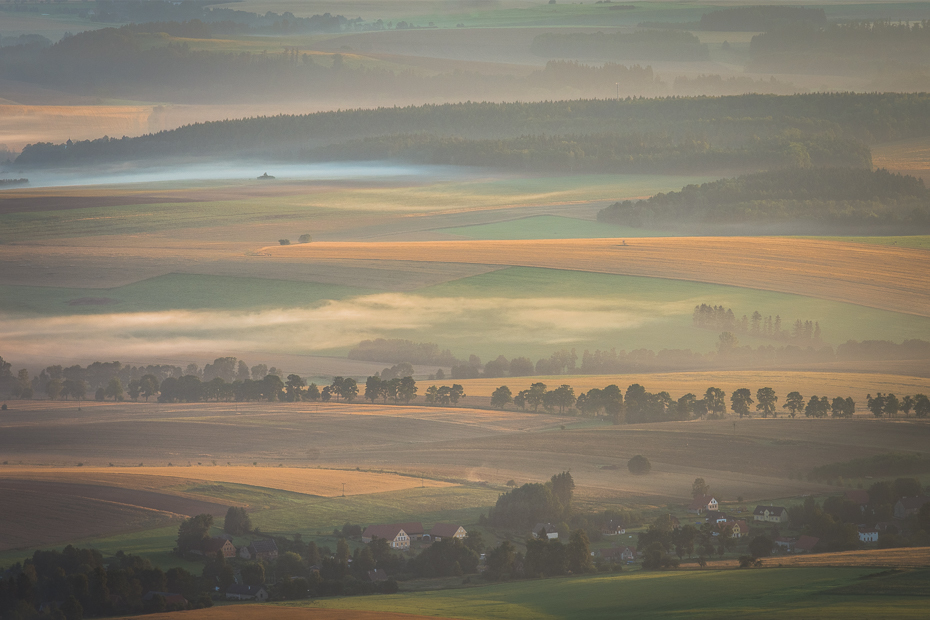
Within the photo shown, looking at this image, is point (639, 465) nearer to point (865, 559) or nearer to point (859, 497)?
point (859, 497)

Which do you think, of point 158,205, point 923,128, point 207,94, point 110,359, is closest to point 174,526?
point 110,359

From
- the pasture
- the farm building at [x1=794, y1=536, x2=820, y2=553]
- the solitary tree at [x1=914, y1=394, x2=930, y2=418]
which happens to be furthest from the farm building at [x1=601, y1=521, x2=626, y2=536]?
the solitary tree at [x1=914, y1=394, x2=930, y2=418]

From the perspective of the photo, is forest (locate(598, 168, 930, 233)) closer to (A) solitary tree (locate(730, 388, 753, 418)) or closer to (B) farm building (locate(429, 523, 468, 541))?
(A) solitary tree (locate(730, 388, 753, 418))

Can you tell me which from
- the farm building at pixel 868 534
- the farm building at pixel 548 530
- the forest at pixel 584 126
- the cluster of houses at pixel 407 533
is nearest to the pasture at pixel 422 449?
the cluster of houses at pixel 407 533

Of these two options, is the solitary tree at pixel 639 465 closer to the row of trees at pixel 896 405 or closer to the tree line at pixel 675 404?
the tree line at pixel 675 404

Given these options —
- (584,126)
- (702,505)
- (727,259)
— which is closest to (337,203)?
(584,126)
